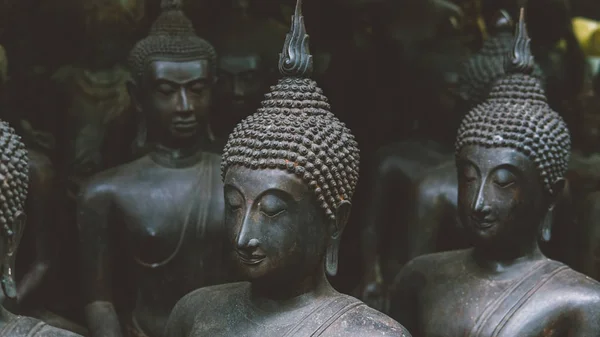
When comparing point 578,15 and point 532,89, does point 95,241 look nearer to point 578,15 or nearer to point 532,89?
point 532,89

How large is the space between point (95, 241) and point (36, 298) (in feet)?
1.22

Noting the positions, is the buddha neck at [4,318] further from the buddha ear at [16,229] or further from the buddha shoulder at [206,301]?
the buddha shoulder at [206,301]

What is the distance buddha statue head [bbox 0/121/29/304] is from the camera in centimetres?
491

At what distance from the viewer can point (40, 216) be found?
6445 mm

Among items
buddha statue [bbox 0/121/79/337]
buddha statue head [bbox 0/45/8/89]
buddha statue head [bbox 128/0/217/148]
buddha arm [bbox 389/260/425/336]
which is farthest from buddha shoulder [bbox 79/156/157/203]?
buddha statue [bbox 0/121/79/337]

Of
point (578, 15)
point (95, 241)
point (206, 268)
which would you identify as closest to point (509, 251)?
point (206, 268)

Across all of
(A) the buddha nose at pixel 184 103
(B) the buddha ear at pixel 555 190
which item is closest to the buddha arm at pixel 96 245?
(A) the buddha nose at pixel 184 103

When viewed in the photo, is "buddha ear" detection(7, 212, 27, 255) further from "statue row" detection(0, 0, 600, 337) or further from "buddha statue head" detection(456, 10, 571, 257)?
"buddha statue head" detection(456, 10, 571, 257)

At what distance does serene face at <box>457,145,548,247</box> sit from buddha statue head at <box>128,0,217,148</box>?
131cm

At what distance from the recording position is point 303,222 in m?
4.98

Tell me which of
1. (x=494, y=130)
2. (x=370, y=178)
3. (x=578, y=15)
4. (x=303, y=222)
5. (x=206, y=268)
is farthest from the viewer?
(x=578, y=15)

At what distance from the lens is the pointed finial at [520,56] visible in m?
5.86

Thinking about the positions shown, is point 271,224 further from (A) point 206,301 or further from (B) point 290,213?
(A) point 206,301

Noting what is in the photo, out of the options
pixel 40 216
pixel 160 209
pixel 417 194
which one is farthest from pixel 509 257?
pixel 40 216
